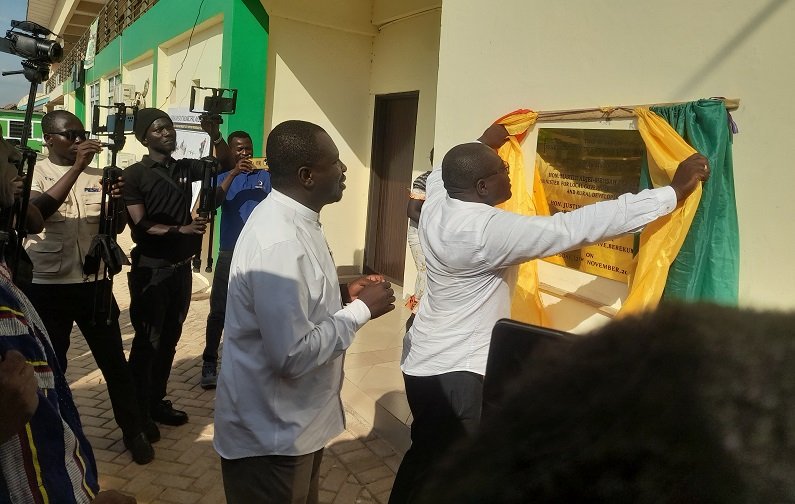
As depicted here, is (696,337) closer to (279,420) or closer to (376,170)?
(279,420)

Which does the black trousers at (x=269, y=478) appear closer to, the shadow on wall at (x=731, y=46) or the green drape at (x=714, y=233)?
the green drape at (x=714, y=233)

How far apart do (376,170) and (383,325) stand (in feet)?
8.94

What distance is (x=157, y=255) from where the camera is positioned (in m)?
3.85

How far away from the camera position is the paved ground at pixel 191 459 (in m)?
3.34

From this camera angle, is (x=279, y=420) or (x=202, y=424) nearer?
(x=279, y=420)

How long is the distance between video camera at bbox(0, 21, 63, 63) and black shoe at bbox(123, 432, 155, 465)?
7.80 ft

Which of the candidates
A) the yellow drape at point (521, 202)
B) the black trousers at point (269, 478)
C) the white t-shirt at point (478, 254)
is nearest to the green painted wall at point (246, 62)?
the yellow drape at point (521, 202)

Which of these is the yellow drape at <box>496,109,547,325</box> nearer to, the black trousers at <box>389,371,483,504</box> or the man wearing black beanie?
the black trousers at <box>389,371,483,504</box>

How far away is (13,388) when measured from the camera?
1.21 metres

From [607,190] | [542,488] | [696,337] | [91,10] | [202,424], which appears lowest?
[202,424]

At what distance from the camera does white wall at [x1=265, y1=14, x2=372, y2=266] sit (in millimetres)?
7859

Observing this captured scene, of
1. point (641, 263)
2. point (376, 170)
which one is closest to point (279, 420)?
point (641, 263)

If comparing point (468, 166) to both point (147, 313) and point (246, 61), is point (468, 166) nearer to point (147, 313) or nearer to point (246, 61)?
point (147, 313)

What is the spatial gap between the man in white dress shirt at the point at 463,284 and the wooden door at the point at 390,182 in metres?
5.00
